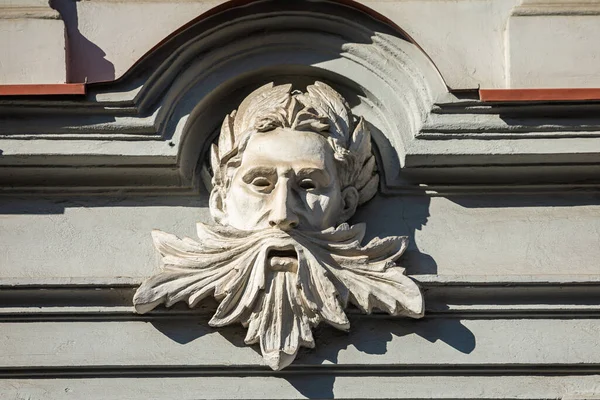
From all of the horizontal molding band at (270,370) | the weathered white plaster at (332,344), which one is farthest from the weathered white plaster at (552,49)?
the horizontal molding band at (270,370)

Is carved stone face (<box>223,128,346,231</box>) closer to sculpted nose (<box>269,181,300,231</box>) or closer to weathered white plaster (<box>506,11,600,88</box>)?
sculpted nose (<box>269,181,300,231</box>)

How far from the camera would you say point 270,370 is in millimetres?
7113

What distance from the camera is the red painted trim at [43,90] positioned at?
7.30m

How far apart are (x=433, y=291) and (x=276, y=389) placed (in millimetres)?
629

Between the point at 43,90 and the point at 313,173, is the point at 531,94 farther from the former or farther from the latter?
the point at 43,90

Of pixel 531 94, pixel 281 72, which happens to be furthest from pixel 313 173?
pixel 531 94

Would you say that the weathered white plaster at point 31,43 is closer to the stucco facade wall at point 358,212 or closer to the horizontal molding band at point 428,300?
the stucco facade wall at point 358,212

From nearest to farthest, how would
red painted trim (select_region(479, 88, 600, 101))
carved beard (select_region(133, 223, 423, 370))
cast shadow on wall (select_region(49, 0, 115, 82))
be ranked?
carved beard (select_region(133, 223, 423, 370)) → red painted trim (select_region(479, 88, 600, 101)) → cast shadow on wall (select_region(49, 0, 115, 82))

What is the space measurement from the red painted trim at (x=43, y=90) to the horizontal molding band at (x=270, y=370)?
93 cm

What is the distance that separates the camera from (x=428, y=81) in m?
7.34

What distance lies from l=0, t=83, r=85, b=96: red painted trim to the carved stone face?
613 millimetres

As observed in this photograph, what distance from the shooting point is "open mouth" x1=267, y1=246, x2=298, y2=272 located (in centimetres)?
704

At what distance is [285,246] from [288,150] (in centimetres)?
37

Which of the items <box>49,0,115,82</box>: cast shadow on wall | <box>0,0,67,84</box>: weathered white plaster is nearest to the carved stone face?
<box>49,0,115,82</box>: cast shadow on wall
